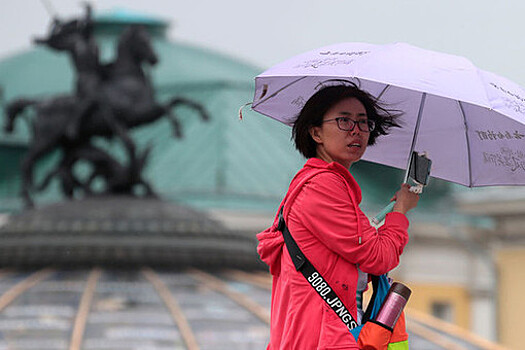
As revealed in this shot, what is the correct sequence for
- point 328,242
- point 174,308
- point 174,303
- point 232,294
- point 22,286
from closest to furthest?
point 328,242
point 174,308
point 174,303
point 22,286
point 232,294

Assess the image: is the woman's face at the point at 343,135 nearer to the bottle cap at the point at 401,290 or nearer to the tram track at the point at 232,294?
the bottle cap at the point at 401,290

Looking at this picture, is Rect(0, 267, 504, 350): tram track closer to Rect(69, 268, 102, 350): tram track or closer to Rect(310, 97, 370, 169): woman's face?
Rect(69, 268, 102, 350): tram track

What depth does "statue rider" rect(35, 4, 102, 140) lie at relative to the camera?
17656mm

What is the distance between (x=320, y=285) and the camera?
349 centimetres

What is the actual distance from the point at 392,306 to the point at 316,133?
21.4 inches

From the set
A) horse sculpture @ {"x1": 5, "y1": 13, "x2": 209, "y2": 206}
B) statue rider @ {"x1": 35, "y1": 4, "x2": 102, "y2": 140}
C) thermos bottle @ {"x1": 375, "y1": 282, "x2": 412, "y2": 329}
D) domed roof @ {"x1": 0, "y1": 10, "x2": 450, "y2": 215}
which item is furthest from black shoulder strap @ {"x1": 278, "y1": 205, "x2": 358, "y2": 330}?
domed roof @ {"x1": 0, "y1": 10, "x2": 450, "y2": 215}

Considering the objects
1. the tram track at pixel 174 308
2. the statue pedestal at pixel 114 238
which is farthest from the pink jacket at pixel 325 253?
the statue pedestal at pixel 114 238

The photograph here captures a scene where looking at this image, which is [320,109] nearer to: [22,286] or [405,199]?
[405,199]

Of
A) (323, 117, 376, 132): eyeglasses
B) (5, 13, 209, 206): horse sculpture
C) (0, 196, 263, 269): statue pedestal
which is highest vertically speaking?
(323, 117, 376, 132): eyeglasses

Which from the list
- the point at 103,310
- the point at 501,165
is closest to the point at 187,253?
the point at 103,310

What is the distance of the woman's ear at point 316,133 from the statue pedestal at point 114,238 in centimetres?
1287

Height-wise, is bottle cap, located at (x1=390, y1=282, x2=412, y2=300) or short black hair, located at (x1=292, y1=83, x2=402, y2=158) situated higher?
short black hair, located at (x1=292, y1=83, x2=402, y2=158)

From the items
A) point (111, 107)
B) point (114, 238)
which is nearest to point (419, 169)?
point (114, 238)

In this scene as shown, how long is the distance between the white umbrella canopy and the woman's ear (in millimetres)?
156
